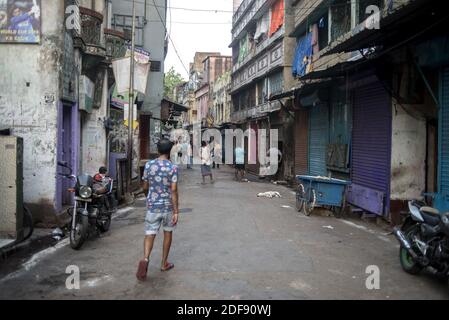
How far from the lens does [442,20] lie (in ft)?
23.5

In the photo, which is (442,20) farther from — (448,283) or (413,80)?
(448,283)

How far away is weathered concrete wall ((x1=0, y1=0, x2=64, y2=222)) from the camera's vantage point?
9391mm

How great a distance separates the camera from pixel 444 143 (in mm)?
8664

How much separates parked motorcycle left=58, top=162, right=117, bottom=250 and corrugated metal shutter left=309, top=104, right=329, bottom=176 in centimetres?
901

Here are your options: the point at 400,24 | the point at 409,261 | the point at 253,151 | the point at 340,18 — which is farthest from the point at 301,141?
the point at 409,261

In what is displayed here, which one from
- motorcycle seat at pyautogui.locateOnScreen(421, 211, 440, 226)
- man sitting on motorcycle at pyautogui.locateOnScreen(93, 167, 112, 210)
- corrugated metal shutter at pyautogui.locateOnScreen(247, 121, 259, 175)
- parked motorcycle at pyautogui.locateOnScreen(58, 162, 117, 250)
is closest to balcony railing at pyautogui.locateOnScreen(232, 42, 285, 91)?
corrugated metal shutter at pyautogui.locateOnScreen(247, 121, 259, 175)

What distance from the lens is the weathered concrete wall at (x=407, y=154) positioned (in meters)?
10.3

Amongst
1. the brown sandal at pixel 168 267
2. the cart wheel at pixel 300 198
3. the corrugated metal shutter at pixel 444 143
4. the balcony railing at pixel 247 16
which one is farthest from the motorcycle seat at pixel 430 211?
the balcony railing at pixel 247 16

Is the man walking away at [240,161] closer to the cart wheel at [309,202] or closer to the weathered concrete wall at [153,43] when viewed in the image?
the weathered concrete wall at [153,43]

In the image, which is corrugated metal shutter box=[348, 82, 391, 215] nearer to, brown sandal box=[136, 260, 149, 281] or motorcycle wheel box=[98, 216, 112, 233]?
motorcycle wheel box=[98, 216, 112, 233]

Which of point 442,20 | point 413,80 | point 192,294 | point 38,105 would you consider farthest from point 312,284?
point 38,105

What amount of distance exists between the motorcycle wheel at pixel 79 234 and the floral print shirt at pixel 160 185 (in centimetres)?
200
